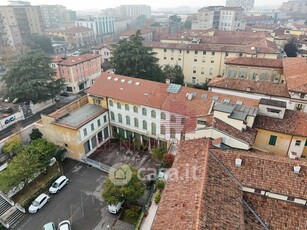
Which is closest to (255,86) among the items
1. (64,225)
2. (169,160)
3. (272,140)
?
(272,140)

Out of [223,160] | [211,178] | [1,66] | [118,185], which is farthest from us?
[1,66]

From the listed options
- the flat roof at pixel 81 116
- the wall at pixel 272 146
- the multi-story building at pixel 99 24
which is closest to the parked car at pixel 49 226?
the flat roof at pixel 81 116

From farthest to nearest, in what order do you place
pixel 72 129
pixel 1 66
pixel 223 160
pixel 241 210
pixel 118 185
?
pixel 1 66, pixel 72 129, pixel 118 185, pixel 223 160, pixel 241 210

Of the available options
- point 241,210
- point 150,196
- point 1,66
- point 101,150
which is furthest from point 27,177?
point 1,66

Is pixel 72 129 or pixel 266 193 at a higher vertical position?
pixel 266 193

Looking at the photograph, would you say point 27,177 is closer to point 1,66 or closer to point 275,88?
point 275,88

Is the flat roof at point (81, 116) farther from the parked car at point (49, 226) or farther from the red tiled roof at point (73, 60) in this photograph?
the red tiled roof at point (73, 60)
